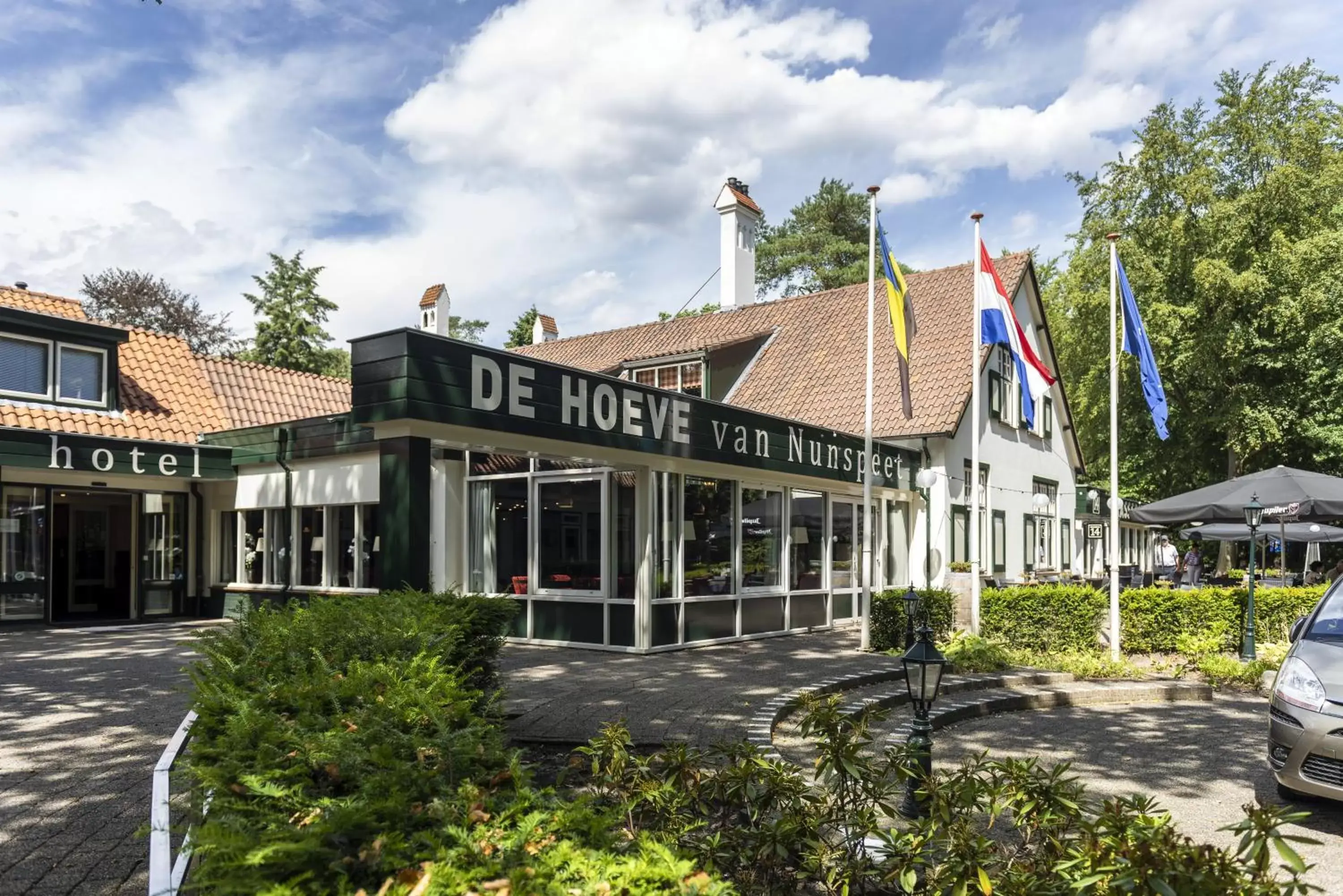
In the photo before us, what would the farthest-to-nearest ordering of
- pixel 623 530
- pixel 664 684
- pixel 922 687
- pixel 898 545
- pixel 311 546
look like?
pixel 898 545, pixel 311 546, pixel 623 530, pixel 664 684, pixel 922 687

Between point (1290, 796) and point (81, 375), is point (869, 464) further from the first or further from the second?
point (81, 375)

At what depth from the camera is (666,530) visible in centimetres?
1327

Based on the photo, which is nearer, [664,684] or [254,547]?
[664,684]

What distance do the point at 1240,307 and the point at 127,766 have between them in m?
30.4

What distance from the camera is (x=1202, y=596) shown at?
45.4 ft

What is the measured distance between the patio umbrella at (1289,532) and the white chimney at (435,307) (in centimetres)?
1934

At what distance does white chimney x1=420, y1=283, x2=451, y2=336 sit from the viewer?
26000mm

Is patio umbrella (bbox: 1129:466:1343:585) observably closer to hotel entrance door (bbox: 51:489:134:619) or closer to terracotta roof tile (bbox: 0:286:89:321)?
hotel entrance door (bbox: 51:489:134:619)

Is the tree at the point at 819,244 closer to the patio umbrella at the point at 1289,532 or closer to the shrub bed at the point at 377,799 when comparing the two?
the patio umbrella at the point at 1289,532

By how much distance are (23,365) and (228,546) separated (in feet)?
14.4

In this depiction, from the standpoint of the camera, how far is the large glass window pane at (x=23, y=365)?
1570 cm

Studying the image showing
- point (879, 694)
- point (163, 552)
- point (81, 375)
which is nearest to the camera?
point (879, 694)

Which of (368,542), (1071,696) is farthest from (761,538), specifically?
(368,542)

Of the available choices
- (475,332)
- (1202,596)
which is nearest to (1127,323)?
(1202,596)
